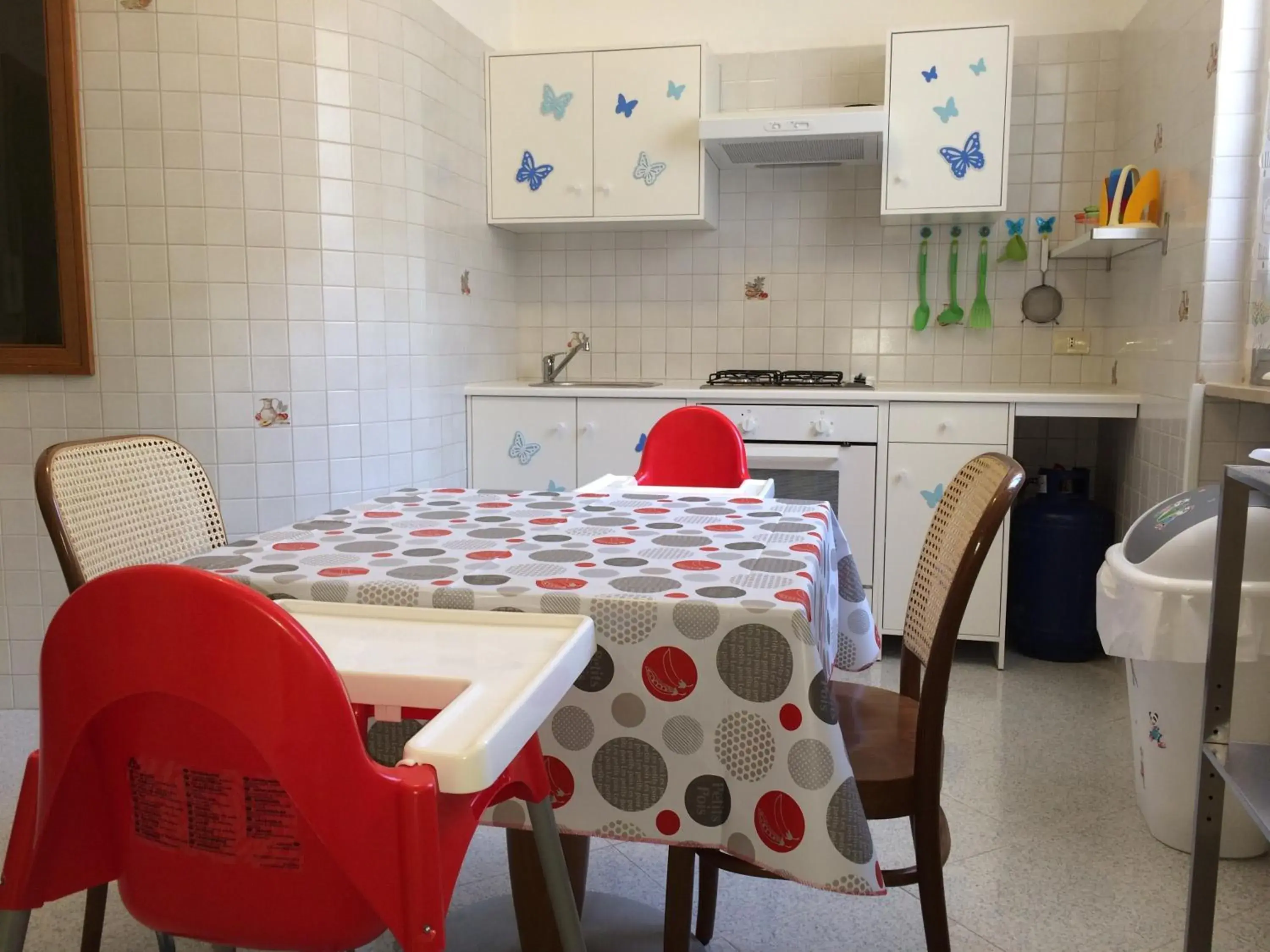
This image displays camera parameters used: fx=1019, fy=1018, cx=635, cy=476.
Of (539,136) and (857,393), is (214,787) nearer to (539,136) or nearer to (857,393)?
(857,393)

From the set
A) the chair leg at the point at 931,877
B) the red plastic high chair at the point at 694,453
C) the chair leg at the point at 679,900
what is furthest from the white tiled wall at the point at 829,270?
the chair leg at the point at 679,900

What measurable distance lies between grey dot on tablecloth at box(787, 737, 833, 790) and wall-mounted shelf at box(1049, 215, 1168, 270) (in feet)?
7.91

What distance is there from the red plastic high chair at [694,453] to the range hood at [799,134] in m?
1.35

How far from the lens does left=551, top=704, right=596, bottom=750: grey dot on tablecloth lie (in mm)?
1252

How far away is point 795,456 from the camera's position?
11.0ft

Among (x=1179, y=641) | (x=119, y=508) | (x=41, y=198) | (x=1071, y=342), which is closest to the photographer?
(x=119, y=508)

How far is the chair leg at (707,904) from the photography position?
1.75 meters

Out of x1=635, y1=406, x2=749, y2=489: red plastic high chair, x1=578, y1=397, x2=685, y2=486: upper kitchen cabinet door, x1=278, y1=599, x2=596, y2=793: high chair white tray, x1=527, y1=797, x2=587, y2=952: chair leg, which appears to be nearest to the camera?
x1=278, y1=599, x2=596, y2=793: high chair white tray

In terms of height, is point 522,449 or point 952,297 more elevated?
point 952,297

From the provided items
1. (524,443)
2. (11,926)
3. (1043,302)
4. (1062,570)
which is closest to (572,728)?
(11,926)

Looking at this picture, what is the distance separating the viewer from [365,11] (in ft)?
9.74

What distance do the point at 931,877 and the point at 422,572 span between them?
2.69 feet

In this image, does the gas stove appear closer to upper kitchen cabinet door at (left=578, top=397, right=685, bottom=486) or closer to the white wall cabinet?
upper kitchen cabinet door at (left=578, top=397, right=685, bottom=486)

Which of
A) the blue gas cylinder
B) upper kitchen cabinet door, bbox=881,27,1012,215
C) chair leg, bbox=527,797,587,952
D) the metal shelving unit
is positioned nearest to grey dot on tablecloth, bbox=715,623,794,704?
chair leg, bbox=527,797,587,952
